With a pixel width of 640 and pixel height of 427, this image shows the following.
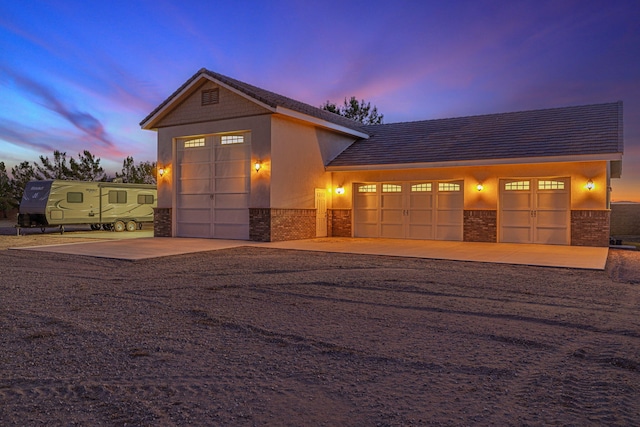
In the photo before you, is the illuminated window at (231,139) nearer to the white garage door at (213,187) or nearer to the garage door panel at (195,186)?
the white garage door at (213,187)

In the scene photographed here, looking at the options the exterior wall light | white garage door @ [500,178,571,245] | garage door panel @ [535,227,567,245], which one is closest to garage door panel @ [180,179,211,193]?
white garage door @ [500,178,571,245]

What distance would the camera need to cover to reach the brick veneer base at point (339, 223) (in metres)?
18.5

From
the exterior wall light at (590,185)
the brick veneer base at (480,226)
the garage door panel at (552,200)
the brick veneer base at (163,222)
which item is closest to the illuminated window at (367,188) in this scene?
the brick veneer base at (480,226)

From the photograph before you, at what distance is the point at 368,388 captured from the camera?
3295mm

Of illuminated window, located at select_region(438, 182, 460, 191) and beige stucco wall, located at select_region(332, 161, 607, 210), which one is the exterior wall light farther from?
illuminated window, located at select_region(438, 182, 460, 191)

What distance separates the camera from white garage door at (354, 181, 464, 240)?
16.6 metres

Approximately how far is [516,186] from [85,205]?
1836 cm

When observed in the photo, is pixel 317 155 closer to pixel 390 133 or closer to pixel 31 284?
pixel 390 133

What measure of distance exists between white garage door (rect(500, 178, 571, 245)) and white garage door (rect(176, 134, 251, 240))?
29.8 feet

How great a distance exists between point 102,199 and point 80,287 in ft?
51.5

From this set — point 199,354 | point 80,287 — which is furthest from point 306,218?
point 199,354

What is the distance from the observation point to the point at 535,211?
15.2 m

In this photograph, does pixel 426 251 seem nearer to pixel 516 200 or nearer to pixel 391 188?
pixel 516 200

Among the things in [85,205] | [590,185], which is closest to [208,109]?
[85,205]
